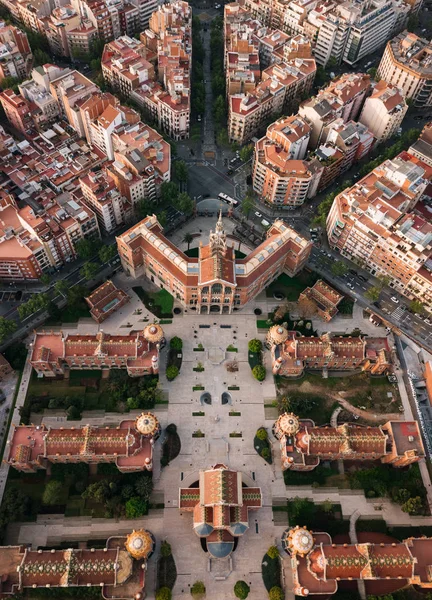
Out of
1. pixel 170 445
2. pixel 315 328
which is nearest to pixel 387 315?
pixel 315 328

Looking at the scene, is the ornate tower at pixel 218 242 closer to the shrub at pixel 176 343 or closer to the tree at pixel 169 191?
the shrub at pixel 176 343

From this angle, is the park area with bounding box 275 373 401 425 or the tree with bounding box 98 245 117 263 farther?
the tree with bounding box 98 245 117 263

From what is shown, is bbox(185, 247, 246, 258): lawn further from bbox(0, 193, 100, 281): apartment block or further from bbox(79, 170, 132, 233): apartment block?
bbox(0, 193, 100, 281): apartment block

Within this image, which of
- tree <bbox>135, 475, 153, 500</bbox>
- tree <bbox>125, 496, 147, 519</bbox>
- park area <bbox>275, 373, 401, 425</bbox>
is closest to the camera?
tree <bbox>125, 496, 147, 519</bbox>

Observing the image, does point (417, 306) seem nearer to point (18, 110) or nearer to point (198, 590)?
point (198, 590)

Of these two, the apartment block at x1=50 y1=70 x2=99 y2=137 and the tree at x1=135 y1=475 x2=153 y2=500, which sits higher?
the apartment block at x1=50 y1=70 x2=99 y2=137

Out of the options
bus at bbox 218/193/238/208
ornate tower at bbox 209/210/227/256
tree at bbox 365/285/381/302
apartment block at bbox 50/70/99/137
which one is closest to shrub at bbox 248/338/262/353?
ornate tower at bbox 209/210/227/256

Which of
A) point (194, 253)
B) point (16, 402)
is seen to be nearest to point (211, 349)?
point (194, 253)
